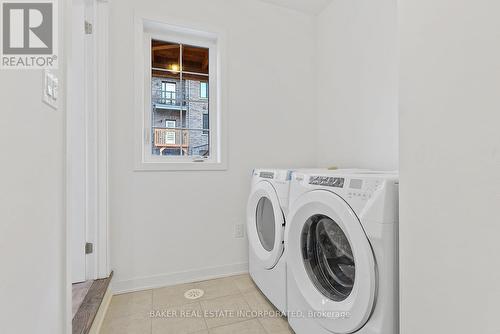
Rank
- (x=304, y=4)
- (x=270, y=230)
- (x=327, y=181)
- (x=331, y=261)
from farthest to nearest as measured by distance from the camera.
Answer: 1. (x=304, y=4)
2. (x=270, y=230)
3. (x=331, y=261)
4. (x=327, y=181)

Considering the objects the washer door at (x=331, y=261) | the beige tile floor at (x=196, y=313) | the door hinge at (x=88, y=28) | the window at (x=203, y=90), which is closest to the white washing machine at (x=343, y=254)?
the washer door at (x=331, y=261)

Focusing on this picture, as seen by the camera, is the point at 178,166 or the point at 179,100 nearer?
the point at 178,166

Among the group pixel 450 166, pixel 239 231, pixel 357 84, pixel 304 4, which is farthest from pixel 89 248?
pixel 304 4

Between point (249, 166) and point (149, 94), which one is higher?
point (149, 94)

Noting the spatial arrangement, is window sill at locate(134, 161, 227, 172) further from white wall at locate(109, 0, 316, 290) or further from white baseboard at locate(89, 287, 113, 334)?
white baseboard at locate(89, 287, 113, 334)

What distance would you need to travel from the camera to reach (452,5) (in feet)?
2.10

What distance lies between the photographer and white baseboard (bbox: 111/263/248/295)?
1791 mm

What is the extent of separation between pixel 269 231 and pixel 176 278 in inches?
32.7

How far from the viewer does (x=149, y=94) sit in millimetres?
1979

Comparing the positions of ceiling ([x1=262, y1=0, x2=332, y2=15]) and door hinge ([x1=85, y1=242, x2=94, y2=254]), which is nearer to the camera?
door hinge ([x1=85, y1=242, x2=94, y2=254])

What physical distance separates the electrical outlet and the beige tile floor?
1.26 ft

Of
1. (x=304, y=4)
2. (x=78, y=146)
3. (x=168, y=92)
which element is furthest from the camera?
(x=304, y=4)

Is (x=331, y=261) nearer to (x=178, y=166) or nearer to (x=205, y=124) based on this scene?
(x=178, y=166)

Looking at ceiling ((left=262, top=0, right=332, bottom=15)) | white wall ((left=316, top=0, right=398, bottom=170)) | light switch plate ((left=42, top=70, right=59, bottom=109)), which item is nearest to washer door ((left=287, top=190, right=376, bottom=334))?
white wall ((left=316, top=0, right=398, bottom=170))
